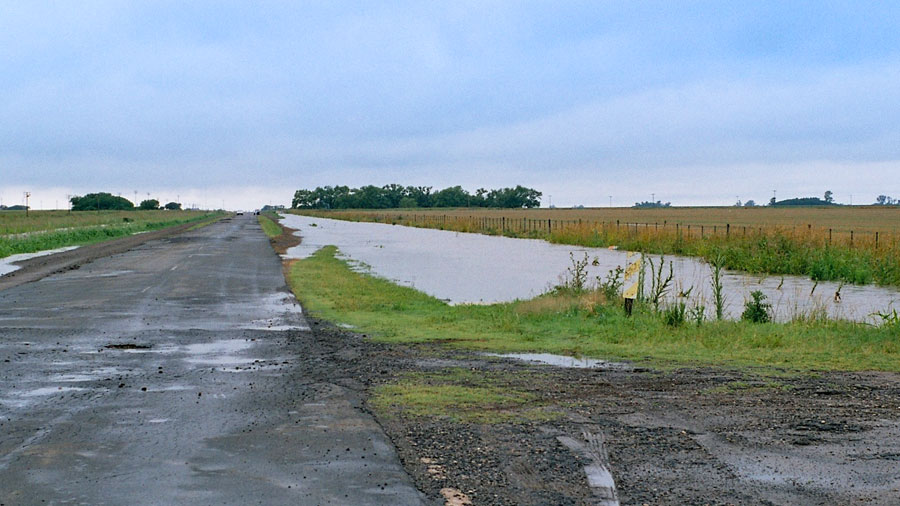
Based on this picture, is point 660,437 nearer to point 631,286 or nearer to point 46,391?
point 46,391

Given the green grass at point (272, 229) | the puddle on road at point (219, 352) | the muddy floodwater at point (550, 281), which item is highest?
the green grass at point (272, 229)

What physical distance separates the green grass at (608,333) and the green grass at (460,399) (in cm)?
269

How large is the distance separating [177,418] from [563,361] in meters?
5.50

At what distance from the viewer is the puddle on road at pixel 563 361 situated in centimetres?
1059

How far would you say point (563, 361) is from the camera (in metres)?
11.0

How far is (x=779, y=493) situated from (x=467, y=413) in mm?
3118

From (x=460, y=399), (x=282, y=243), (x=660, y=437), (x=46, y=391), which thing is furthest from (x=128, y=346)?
(x=282, y=243)

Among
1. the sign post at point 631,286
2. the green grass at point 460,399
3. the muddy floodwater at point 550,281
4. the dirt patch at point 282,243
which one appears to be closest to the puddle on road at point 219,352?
the green grass at point 460,399

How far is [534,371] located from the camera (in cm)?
1014

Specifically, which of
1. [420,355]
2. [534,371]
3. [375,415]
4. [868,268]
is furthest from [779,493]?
[868,268]

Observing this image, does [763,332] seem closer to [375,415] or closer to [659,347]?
[659,347]

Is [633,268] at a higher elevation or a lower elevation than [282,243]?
higher

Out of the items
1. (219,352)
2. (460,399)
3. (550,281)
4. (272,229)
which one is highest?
(272,229)

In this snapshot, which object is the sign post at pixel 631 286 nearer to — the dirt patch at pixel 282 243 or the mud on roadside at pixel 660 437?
the mud on roadside at pixel 660 437
